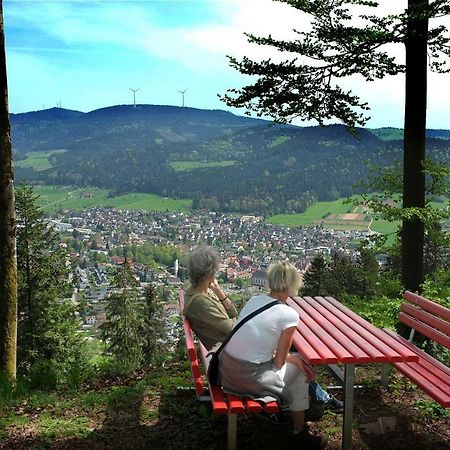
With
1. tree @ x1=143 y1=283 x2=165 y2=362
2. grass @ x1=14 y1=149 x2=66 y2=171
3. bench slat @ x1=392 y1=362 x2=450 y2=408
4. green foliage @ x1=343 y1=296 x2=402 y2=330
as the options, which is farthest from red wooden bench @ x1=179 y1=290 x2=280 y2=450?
grass @ x1=14 y1=149 x2=66 y2=171

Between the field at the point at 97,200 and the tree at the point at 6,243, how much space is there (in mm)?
111504

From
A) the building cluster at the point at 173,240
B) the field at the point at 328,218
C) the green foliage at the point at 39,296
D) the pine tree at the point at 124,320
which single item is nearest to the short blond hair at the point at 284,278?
the green foliage at the point at 39,296

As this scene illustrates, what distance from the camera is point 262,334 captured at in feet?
12.4

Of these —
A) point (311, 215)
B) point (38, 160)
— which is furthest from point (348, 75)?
point (38, 160)

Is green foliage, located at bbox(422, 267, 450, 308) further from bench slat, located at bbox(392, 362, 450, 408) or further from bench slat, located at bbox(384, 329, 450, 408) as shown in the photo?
bench slat, located at bbox(392, 362, 450, 408)

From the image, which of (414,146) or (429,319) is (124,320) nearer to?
(414,146)

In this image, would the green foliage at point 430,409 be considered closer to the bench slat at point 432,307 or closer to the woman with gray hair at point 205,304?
the bench slat at point 432,307

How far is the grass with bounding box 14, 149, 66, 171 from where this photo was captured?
162137mm

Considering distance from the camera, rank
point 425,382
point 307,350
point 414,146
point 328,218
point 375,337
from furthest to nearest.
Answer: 1. point 328,218
2. point 414,146
3. point 375,337
4. point 425,382
5. point 307,350

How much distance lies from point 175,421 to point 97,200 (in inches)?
5244

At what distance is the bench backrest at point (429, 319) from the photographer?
4.54 meters

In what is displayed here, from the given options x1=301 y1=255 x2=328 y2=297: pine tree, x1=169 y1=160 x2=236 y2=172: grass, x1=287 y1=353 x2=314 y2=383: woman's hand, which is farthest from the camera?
x1=169 y1=160 x2=236 y2=172: grass

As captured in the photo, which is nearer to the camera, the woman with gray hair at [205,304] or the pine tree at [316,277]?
the woman with gray hair at [205,304]

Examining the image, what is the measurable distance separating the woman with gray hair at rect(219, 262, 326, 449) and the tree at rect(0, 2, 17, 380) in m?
3.04
